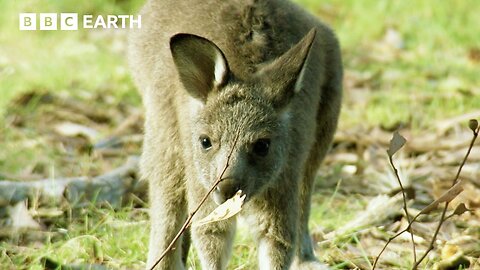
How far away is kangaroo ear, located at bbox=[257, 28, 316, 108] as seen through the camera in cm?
390

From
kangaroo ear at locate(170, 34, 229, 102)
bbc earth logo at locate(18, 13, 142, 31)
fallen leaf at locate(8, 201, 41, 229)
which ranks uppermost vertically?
kangaroo ear at locate(170, 34, 229, 102)

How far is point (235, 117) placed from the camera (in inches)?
153

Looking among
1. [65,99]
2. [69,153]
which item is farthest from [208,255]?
[65,99]

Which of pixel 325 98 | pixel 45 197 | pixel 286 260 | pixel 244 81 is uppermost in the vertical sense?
pixel 244 81

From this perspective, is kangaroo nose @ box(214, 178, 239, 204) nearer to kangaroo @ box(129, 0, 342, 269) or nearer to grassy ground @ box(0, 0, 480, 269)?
kangaroo @ box(129, 0, 342, 269)

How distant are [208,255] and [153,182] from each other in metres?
0.58

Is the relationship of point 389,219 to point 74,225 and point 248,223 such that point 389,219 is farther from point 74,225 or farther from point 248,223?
point 74,225

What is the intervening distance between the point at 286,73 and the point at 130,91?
13.8 feet

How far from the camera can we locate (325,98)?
4.79 meters

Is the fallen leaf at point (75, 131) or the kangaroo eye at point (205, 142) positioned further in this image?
the fallen leaf at point (75, 131)

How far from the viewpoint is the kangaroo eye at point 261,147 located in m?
3.89

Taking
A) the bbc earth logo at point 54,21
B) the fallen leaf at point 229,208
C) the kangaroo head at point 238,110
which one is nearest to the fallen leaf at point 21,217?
the kangaroo head at point 238,110

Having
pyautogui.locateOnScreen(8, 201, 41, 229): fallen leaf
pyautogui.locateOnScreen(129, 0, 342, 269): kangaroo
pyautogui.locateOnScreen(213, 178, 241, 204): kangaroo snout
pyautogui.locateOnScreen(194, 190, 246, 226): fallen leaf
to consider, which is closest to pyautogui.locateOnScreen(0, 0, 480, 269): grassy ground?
pyautogui.locateOnScreen(8, 201, 41, 229): fallen leaf

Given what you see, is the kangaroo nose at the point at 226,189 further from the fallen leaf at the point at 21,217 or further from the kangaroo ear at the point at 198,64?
the fallen leaf at the point at 21,217
